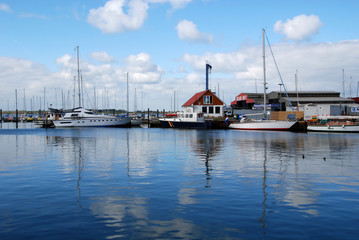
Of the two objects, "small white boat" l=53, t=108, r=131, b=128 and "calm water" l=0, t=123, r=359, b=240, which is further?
"small white boat" l=53, t=108, r=131, b=128

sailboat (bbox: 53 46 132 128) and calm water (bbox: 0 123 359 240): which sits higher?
sailboat (bbox: 53 46 132 128)

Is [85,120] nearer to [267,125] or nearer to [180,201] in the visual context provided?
[267,125]

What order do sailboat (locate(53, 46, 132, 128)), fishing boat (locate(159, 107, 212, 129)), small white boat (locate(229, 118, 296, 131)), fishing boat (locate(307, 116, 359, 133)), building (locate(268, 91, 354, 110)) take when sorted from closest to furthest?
1. fishing boat (locate(307, 116, 359, 133))
2. small white boat (locate(229, 118, 296, 131))
3. fishing boat (locate(159, 107, 212, 129))
4. sailboat (locate(53, 46, 132, 128))
5. building (locate(268, 91, 354, 110))

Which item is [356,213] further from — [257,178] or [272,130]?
[272,130]

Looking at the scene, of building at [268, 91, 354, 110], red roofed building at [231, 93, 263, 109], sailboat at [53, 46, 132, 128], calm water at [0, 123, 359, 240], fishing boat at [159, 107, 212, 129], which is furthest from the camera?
red roofed building at [231, 93, 263, 109]

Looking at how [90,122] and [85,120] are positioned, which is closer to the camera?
[85,120]

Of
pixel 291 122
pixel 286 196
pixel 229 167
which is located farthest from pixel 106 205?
pixel 291 122

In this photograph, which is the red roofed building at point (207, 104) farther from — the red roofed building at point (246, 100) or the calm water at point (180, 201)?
the calm water at point (180, 201)

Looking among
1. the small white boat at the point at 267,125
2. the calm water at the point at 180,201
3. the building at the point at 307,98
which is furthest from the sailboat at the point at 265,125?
the calm water at the point at 180,201

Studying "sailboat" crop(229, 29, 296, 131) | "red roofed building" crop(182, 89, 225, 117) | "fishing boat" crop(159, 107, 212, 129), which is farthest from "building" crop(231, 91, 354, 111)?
"fishing boat" crop(159, 107, 212, 129)

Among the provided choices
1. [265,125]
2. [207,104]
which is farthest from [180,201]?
[207,104]

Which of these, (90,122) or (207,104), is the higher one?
(207,104)

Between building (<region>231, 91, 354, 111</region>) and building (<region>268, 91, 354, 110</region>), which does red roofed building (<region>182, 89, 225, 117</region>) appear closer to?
building (<region>231, 91, 354, 111</region>)

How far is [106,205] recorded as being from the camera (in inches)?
439
